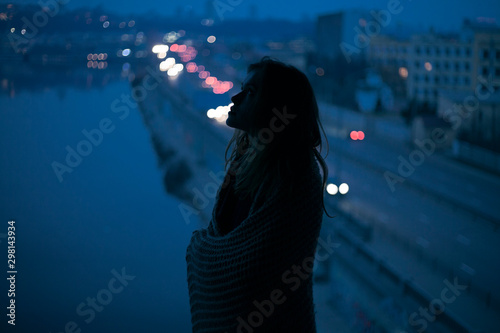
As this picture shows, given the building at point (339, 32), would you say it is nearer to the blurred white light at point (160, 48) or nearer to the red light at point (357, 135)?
the red light at point (357, 135)

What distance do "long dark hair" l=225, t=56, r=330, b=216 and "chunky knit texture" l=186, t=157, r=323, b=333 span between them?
0.06 ft

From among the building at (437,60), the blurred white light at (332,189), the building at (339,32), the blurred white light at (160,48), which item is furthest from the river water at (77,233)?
the building at (339,32)

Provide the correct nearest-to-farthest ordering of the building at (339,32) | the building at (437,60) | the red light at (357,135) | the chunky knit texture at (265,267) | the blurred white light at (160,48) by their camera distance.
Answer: the chunky knit texture at (265,267), the blurred white light at (160,48), the building at (437,60), the red light at (357,135), the building at (339,32)

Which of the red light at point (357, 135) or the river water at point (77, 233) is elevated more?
the river water at point (77, 233)

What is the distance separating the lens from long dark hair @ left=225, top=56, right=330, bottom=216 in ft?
1.94

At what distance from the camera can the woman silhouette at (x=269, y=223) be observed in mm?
575

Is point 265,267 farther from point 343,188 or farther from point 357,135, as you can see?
point 357,135

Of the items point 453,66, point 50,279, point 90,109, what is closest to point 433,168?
point 453,66

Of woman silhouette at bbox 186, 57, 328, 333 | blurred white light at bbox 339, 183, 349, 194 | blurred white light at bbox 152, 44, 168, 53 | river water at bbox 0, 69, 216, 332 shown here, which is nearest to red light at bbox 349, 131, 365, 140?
blurred white light at bbox 339, 183, 349, 194

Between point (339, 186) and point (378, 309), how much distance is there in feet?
9.12

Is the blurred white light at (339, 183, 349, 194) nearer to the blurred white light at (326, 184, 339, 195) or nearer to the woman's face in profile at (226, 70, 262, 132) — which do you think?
the blurred white light at (326, 184, 339, 195)

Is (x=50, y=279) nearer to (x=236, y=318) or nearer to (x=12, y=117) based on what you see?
(x=12, y=117)

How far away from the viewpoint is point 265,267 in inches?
22.6

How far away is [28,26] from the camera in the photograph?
2.23m
